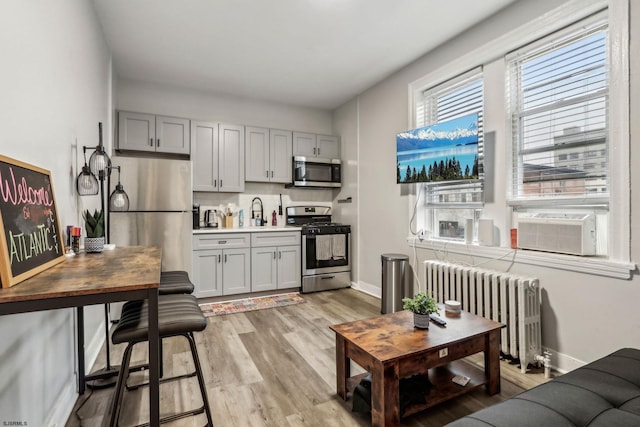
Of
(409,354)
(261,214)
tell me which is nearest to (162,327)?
(409,354)

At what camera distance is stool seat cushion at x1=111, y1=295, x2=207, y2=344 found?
1.35 meters

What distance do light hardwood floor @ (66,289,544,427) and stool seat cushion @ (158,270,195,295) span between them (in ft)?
2.06

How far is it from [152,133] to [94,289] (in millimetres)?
3399

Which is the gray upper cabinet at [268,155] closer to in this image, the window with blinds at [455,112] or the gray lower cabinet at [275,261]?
the gray lower cabinet at [275,261]

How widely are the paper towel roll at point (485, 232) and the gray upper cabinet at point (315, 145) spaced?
2.73m

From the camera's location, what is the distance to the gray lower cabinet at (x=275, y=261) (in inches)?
162

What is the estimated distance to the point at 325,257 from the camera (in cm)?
446

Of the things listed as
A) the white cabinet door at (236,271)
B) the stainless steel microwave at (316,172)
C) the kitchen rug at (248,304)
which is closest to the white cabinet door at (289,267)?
the kitchen rug at (248,304)

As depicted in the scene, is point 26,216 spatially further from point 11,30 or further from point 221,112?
point 221,112

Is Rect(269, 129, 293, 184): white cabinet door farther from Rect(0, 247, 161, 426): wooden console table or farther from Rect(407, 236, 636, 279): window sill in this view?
Rect(0, 247, 161, 426): wooden console table

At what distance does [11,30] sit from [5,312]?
113cm

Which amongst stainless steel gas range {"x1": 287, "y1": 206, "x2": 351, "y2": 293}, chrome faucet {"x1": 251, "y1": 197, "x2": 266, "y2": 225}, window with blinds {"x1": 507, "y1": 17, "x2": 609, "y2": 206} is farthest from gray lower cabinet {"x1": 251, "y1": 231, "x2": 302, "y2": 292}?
window with blinds {"x1": 507, "y1": 17, "x2": 609, "y2": 206}

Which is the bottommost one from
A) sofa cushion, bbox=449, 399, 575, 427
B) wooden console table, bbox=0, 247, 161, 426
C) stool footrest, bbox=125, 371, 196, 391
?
stool footrest, bbox=125, 371, 196, 391

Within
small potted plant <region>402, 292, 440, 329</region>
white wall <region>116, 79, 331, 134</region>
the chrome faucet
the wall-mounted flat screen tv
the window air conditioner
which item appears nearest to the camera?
small potted plant <region>402, 292, 440, 329</region>
